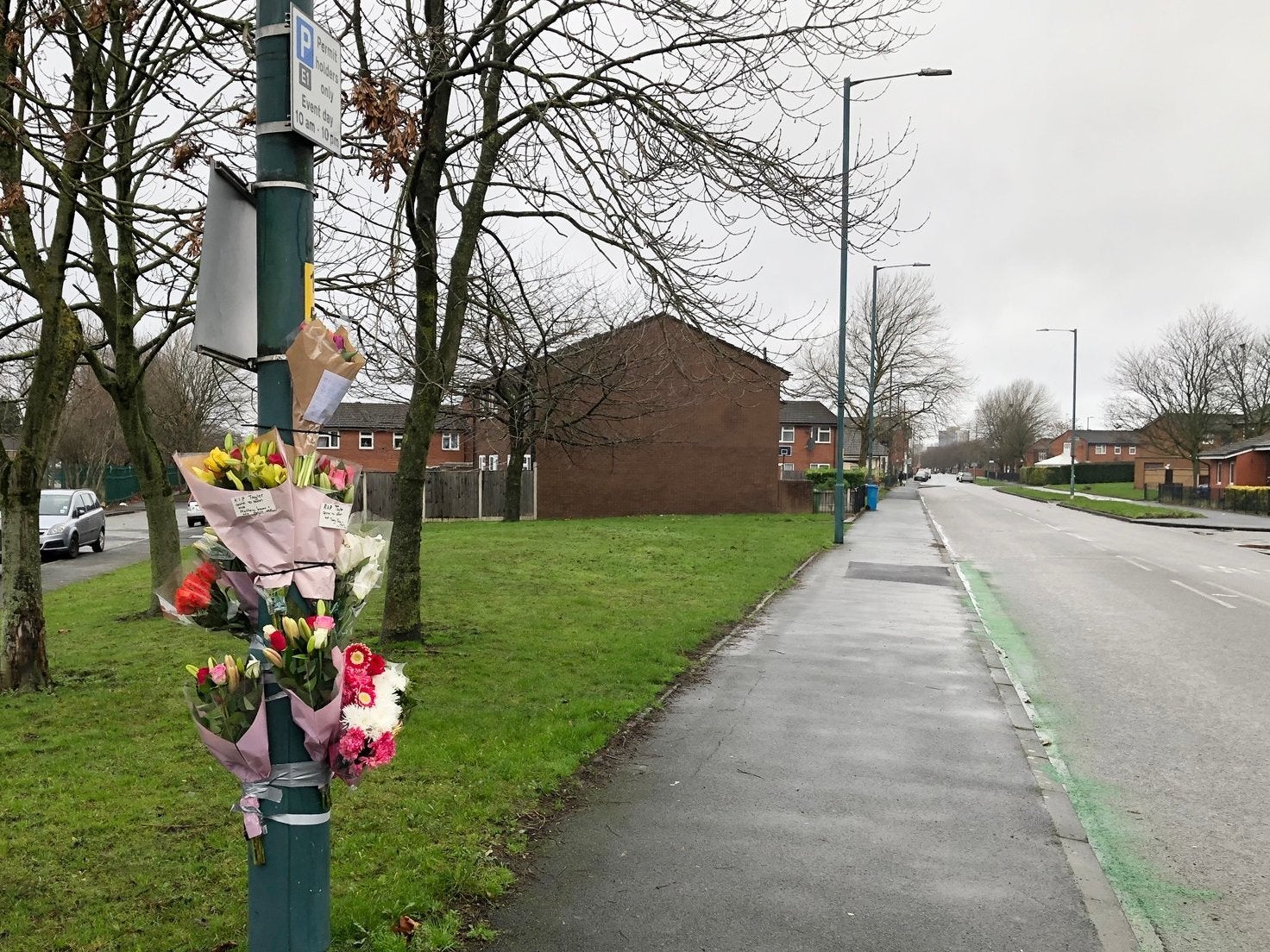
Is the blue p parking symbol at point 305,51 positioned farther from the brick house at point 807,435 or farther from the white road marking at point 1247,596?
the brick house at point 807,435

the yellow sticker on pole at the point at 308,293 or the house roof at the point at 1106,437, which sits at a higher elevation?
the house roof at the point at 1106,437

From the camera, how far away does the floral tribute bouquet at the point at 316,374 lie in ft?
9.95

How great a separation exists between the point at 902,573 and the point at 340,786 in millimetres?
14457

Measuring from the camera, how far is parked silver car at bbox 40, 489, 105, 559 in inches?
851

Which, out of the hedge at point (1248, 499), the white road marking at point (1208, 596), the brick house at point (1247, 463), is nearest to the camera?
the white road marking at point (1208, 596)

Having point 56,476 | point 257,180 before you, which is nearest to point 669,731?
point 257,180

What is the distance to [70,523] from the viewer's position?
871 inches

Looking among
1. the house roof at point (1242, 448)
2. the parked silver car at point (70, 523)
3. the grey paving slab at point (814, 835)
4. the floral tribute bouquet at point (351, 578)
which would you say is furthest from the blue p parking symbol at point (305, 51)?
the house roof at point (1242, 448)

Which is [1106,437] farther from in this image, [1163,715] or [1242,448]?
[1163,715]

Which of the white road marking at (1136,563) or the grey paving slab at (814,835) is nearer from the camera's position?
the grey paving slab at (814,835)

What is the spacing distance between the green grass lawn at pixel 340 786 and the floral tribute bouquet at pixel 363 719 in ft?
3.71

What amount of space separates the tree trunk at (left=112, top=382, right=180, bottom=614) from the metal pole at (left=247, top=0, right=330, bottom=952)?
8952 mm

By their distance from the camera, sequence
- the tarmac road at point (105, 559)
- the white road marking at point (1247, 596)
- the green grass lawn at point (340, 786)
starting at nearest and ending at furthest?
1. the green grass lawn at point (340, 786)
2. the white road marking at point (1247, 596)
3. the tarmac road at point (105, 559)

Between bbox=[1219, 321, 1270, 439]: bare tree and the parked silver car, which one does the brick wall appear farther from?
the parked silver car
